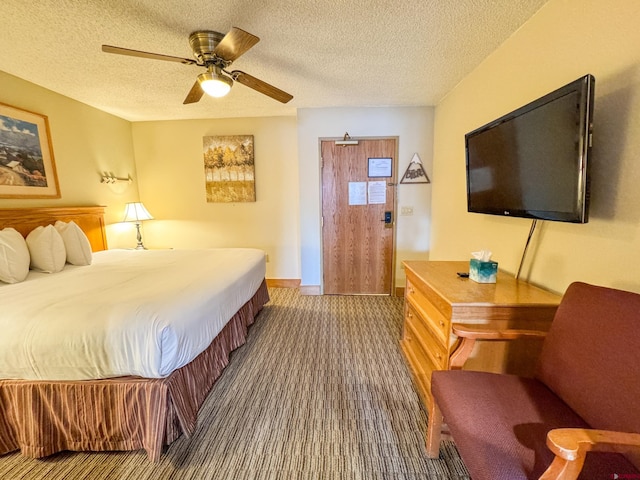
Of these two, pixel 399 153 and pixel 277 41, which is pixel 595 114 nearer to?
pixel 277 41

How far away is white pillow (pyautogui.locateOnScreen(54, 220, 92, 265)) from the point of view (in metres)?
2.36

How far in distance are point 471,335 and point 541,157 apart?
37.1 inches

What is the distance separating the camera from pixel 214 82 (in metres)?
1.81

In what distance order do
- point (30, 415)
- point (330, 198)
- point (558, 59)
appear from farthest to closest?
point (330, 198), point (558, 59), point (30, 415)

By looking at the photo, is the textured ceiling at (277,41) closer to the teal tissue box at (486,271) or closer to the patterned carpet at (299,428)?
the teal tissue box at (486,271)

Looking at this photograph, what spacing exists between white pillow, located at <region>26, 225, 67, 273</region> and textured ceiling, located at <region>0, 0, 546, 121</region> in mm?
1386

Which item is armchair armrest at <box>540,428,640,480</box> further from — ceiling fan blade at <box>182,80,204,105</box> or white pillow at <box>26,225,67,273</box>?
white pillow at <box>26,225,67,273</box>

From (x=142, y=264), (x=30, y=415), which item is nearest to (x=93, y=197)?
(x=142, y=264)

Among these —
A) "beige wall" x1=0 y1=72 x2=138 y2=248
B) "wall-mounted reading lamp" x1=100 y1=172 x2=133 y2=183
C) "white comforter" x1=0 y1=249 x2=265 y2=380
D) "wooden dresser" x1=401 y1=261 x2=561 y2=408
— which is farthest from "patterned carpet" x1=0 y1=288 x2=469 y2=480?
"wall-mounted reading lamp" x1=100 y1=172 x2=133 y2=183

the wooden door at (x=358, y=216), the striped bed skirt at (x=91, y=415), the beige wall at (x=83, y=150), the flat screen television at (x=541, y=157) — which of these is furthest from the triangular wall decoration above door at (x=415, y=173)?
the beige wall at (x=83, y=150)

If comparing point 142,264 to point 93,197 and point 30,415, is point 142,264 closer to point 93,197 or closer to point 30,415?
point 30,415

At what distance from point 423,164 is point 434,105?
2.29 ft

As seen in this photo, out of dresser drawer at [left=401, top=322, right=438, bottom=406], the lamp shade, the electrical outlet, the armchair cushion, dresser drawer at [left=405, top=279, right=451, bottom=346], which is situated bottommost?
dresser drawer at [left=401, top=322, right=438, bottom=406]

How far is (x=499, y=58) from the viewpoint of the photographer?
6.29ft
